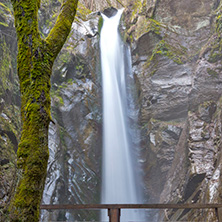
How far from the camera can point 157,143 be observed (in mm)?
13617

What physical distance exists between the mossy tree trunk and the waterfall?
1114 centimetres

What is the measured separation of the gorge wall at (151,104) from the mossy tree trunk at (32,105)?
5184 millimetres

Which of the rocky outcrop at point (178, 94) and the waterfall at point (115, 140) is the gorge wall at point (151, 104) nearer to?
the rocky outcrop at point (178, 94)

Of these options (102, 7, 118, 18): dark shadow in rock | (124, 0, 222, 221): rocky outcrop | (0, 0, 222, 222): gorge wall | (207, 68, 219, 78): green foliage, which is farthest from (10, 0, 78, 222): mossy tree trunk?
(102, 7, 118, 18): dark shadow in rock

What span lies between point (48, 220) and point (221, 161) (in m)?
7.45

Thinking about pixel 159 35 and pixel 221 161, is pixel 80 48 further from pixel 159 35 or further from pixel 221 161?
pixel 221 161

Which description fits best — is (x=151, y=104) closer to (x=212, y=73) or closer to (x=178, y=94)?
(x=178, y=94)

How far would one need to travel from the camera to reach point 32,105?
311cm

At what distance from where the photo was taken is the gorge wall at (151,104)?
988 centimetres

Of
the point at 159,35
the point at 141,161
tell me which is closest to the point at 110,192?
the point at 141,161

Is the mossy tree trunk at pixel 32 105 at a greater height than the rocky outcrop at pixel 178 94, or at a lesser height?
lesser

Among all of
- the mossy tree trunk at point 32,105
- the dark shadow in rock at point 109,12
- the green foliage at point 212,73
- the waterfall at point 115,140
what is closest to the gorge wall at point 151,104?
the green foliage at point 212,73

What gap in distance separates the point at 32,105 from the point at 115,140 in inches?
469

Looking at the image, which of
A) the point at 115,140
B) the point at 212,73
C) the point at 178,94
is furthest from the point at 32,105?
the point at 178,94
